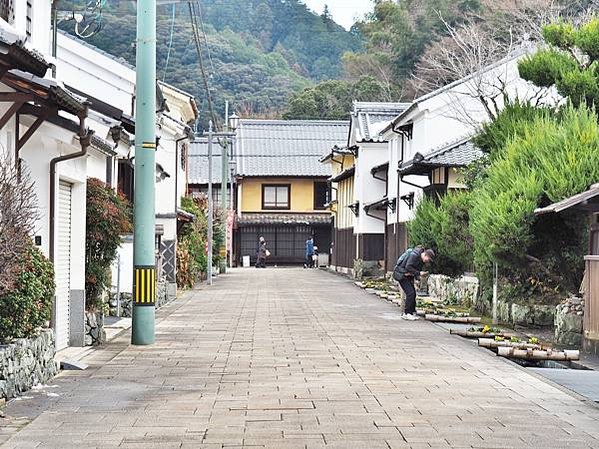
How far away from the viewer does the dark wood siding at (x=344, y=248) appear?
5450cm

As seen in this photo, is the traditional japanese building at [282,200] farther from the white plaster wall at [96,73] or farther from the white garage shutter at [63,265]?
the white garage shutter at [63,265]

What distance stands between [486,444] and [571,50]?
17229mm

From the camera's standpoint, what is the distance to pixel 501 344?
1741cm

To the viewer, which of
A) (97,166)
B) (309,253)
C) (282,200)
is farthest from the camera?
(282,200)

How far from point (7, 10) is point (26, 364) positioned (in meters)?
5.74

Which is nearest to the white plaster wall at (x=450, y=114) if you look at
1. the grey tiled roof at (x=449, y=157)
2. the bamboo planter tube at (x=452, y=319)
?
the grey tiled roof at (x=449, y=157)

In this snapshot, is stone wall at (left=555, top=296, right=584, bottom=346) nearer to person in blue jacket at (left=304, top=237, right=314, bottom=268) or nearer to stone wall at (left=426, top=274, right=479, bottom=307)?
stone wall at (left=426, top=274, right=479, bottom=307)

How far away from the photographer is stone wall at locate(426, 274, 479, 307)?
27.5m

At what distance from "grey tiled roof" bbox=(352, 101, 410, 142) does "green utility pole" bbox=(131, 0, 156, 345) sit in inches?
1288

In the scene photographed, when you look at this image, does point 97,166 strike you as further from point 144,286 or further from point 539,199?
point 539,199

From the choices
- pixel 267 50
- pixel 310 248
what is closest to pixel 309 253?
pixel 310 248

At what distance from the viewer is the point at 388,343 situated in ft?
58.1

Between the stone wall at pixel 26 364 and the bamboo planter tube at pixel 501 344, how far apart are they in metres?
7.75

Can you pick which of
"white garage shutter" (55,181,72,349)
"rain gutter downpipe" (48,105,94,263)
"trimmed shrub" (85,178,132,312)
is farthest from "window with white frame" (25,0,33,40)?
"trimmed shrub" (85,178,132,312)
